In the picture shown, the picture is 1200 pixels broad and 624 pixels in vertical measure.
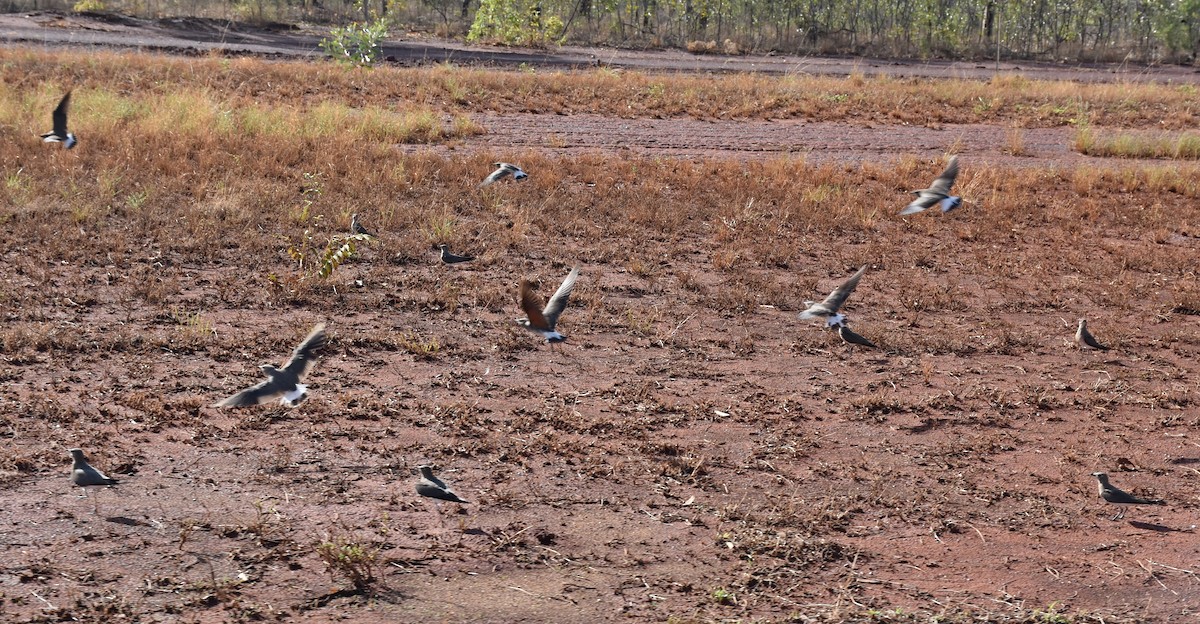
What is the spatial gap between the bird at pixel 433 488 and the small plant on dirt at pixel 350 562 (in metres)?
0.63

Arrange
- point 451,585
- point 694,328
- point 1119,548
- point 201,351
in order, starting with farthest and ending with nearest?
point 694,328 < point 201,351 < point 1119,548 < point 451,585

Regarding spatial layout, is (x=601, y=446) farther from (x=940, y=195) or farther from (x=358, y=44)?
(x=358, y=44)

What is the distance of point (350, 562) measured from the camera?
16.1 feet

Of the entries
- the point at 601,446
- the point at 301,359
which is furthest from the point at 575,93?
the point at 301,359

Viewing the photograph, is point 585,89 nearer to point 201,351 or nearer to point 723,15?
point 201,351

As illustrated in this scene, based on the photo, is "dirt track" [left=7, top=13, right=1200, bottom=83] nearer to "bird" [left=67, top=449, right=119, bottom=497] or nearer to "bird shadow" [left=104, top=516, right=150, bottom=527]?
"bird" [left=67, top=449, right=119, bottom=497]

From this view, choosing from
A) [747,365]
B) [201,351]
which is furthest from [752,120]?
[201,351]

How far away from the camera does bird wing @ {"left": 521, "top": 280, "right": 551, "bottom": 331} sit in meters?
6.34

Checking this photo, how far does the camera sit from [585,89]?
19.6 meters

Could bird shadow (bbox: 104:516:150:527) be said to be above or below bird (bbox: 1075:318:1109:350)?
below

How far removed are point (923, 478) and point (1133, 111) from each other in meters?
17.0

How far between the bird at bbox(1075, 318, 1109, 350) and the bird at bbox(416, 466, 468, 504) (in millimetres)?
5508

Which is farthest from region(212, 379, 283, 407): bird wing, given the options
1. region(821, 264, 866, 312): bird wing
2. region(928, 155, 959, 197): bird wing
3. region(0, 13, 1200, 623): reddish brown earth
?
region(928, 155, 959, 197): bird wing

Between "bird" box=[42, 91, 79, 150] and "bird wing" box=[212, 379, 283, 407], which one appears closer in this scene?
"bird wing" box=[212, 379, 283, 407]
